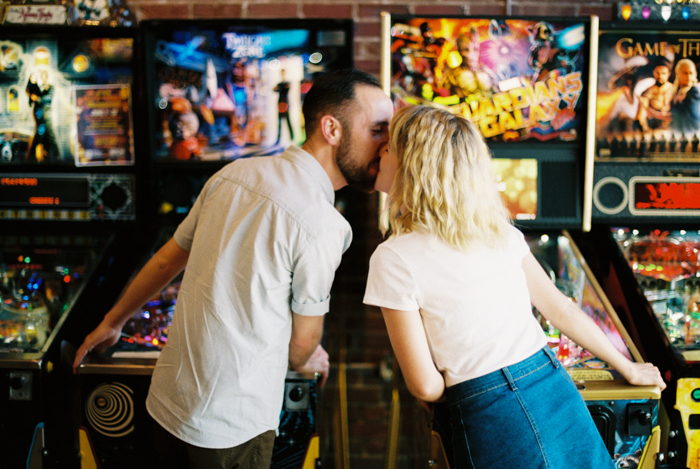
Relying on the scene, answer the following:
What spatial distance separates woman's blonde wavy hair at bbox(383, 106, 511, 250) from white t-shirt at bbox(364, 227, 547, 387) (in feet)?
0.11

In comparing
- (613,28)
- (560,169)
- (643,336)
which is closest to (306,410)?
(643,336)

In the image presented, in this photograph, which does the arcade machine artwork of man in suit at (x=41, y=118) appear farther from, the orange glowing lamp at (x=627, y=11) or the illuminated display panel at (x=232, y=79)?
the orange glowing lamp at (x=627, y=11)

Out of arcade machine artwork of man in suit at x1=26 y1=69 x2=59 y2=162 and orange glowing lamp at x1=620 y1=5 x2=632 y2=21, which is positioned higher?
orange glowing lamp at x1=620 y1=5 x2=632 y2=21

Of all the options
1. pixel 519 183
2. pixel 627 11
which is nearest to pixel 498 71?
pixel 519 183

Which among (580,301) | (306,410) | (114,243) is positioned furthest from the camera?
(114,243)

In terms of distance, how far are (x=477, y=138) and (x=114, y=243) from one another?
4.64 ft

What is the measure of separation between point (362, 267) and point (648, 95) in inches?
51.0

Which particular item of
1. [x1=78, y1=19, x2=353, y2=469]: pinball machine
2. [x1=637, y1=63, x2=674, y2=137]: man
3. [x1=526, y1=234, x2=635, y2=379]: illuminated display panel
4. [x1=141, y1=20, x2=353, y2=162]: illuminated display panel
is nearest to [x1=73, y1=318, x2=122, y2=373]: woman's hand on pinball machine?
[x1=78, y1=19, x2=353, y2=469]: pinball machine

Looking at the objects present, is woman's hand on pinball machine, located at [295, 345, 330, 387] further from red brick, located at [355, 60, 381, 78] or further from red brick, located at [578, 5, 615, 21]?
red brick, located at [578, 5, 615, 21]

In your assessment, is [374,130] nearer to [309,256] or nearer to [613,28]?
[309,256]

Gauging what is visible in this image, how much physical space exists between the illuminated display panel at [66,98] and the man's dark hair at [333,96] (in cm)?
94

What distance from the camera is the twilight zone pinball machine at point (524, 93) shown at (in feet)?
5.97

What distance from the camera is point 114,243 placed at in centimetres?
194

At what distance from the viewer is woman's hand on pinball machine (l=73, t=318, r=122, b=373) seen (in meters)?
1.51
